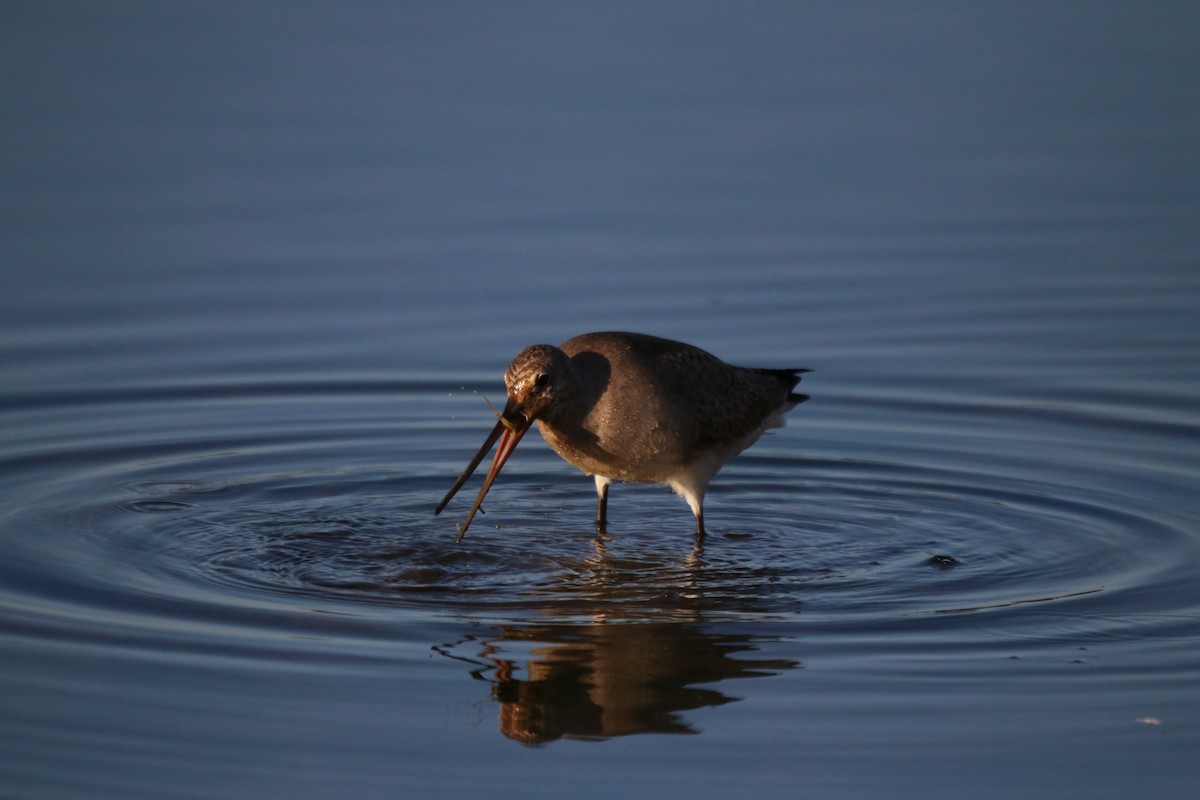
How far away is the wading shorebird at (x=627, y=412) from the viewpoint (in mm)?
9766

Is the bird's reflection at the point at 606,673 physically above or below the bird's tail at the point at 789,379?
below

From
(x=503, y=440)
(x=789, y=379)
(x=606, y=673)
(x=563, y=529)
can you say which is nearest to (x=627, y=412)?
(x=503, y=440)

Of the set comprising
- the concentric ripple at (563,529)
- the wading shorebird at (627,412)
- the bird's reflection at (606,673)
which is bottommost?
the bird's reflection at (606,673)

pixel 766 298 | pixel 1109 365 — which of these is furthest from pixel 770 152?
pixel 1109 365

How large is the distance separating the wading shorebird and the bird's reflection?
1341mm

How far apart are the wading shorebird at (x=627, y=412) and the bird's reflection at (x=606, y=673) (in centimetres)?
134

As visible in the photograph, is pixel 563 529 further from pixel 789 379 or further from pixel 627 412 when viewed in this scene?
pixel 789 379

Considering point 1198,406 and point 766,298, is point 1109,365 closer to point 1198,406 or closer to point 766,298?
point 1198,406

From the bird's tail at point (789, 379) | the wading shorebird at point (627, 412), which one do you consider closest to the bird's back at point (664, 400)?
the wading shorebird at point (627, 412)

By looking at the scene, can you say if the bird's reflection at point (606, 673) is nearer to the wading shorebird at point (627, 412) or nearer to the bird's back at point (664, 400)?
the wading shorebird at point (627, 412)

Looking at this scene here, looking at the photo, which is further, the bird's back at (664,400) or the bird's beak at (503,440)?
the bird's back at (664,400)

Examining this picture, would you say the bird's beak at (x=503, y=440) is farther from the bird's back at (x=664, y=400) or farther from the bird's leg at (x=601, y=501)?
the bird's leg at (x=601, y=501)

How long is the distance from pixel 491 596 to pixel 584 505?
212 cm

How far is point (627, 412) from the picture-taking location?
1007cm
